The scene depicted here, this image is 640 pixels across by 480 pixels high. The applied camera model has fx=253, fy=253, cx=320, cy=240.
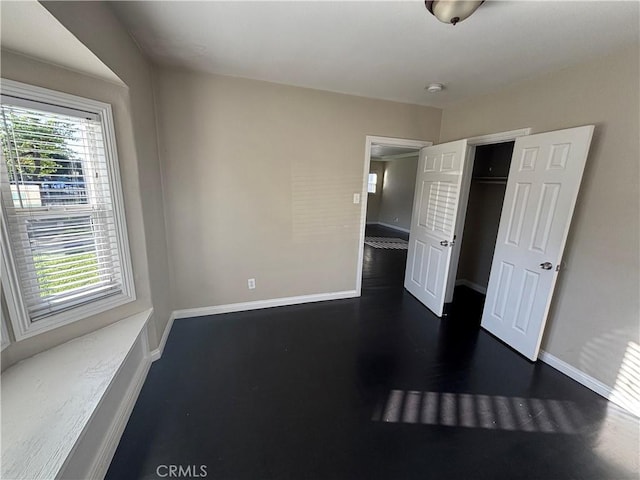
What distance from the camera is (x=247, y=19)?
61.3 inches

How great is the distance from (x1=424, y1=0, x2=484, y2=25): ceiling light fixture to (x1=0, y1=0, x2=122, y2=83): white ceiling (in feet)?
5.57

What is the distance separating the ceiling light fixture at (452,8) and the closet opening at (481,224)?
2.29 m

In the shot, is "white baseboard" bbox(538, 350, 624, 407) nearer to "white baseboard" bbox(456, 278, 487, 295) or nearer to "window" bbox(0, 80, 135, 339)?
"white baseboard" bbox(456, 278, 487, 295)

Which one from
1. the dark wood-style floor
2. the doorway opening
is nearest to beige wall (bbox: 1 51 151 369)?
the dark wood-style floor

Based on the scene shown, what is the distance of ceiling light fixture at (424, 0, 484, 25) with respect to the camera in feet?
4.00

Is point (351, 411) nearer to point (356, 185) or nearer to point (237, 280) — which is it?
point (237, 280)

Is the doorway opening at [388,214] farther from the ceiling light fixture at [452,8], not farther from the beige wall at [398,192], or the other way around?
the ceiling light fixture at [452,8]

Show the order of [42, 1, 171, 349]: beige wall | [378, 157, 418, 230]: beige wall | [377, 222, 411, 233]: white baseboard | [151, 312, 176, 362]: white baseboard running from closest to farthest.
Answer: [42, 1, 171, 349]: beige wall < [151, 312, 176, 362]: white baseboard < [378, 157, 418, 230]: beige wall < [377, 222, 411, 233]: white baseboard

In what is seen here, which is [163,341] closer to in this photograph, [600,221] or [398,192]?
[600,221]

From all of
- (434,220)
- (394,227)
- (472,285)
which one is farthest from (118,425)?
(394,227)

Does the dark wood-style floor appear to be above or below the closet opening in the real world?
below

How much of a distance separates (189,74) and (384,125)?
2.09 m

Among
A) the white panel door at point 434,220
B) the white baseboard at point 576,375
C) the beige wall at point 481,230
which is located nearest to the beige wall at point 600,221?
the white baseboard at point 576,375

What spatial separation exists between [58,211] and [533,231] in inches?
135
